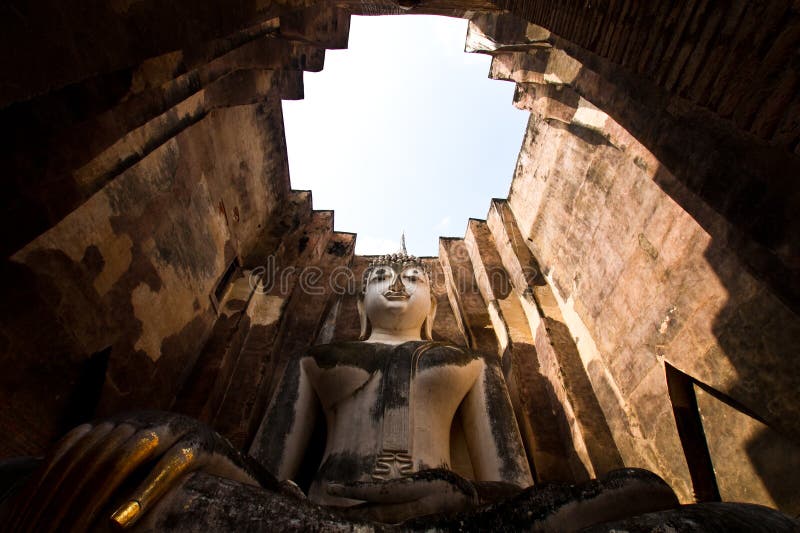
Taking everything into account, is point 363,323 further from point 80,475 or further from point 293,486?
point 80,475

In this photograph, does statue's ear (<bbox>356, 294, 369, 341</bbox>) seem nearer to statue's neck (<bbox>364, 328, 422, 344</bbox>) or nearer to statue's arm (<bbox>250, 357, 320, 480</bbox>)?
statue's neck (<bbox>364, 328, 422, 344</bbox>)

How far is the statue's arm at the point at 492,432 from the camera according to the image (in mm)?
3207

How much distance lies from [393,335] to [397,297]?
16.4 inches

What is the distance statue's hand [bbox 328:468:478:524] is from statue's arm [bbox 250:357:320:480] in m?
1.63

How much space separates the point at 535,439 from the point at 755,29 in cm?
388

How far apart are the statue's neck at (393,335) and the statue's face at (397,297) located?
0.04 metres

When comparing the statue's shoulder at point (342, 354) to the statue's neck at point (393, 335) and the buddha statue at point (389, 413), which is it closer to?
the buddha statue at point (389, 413)

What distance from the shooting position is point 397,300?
4664mm

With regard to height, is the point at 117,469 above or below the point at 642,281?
above

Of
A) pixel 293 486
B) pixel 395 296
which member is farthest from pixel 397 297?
pixel 293 486

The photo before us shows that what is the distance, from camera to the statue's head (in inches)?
182

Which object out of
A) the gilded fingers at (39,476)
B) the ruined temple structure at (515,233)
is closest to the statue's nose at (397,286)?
the ruined temple structure at (515,233)

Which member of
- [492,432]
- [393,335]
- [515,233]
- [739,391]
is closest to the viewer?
[739,391]

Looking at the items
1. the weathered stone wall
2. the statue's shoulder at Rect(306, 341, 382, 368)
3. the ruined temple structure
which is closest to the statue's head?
the statue's shoulder at Rect(306, 341, 382, 368)
